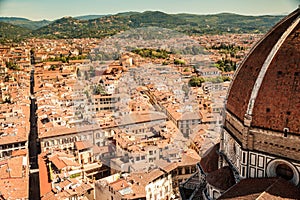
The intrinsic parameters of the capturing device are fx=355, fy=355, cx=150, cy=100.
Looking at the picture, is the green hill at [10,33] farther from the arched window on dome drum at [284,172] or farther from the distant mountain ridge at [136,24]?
the arched window on dome drum at [284,172]

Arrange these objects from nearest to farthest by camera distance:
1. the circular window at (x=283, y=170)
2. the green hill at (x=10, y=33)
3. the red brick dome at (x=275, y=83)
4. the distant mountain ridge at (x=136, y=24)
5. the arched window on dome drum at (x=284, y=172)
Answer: the red brick dome at (x=275, y=83), the circular window at (x=283, y=170), the arched window on dome drum at (x=284, y=172), the distant mountain ridge at (x=136, y=24), the green hill at (x=10, y=33)

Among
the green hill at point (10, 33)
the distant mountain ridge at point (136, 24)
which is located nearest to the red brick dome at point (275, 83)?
the distant mountain ridge at point (136, 24)

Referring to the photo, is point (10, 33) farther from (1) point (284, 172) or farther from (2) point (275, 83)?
(1) point (284, 172)

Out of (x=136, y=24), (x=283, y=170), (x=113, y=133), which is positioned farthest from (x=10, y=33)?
(x=283, y=170)

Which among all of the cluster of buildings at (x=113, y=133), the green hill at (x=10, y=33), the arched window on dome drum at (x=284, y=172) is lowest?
the cluster of buildings at (x=113, y=133)

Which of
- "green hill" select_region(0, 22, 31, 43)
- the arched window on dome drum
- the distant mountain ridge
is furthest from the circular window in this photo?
"green hill" select_region(0, 22, 31, 43)

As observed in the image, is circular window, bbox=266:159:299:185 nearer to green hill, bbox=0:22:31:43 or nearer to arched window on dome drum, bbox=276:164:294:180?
arched window on dome drum, bbox=276:164:294:180

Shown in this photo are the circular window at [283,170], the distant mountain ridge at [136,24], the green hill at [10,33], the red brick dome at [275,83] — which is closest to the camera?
the red brick dome at [275,83]
